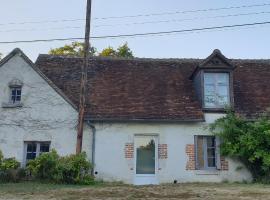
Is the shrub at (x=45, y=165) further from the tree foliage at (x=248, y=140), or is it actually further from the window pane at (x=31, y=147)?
the tree foliage at (x=248, y=140)

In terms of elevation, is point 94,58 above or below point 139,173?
above

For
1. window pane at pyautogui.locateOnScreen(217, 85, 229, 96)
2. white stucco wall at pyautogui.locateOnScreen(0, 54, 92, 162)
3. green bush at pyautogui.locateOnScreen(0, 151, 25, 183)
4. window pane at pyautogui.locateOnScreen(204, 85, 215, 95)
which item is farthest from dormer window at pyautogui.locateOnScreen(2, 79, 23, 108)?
window pane at pyautogui.locateOnScreen(217, 85, 229, 96)

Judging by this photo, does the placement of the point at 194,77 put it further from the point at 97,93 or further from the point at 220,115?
the point at 97,93

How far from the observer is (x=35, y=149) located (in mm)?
15836

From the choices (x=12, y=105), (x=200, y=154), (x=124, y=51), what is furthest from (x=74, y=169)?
(x=124, y=51)

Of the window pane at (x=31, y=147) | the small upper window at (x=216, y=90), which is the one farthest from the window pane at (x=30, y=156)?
the small upper window at (x=216, y=90)

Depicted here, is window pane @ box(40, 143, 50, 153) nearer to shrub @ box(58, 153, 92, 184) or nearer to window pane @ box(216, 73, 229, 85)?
shrub @ box(58, 153, 92, 184)

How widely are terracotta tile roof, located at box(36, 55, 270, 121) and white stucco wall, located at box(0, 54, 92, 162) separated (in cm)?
94

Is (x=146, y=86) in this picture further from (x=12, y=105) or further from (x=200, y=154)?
(x=12, y=105)

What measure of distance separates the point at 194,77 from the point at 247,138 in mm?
4446

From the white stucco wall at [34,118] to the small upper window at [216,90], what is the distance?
18.7 feet

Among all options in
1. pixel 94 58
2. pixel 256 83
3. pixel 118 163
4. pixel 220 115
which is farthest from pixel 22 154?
pixel 256 83

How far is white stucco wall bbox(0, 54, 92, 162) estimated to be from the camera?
1563cm

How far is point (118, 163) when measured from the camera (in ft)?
50.5
